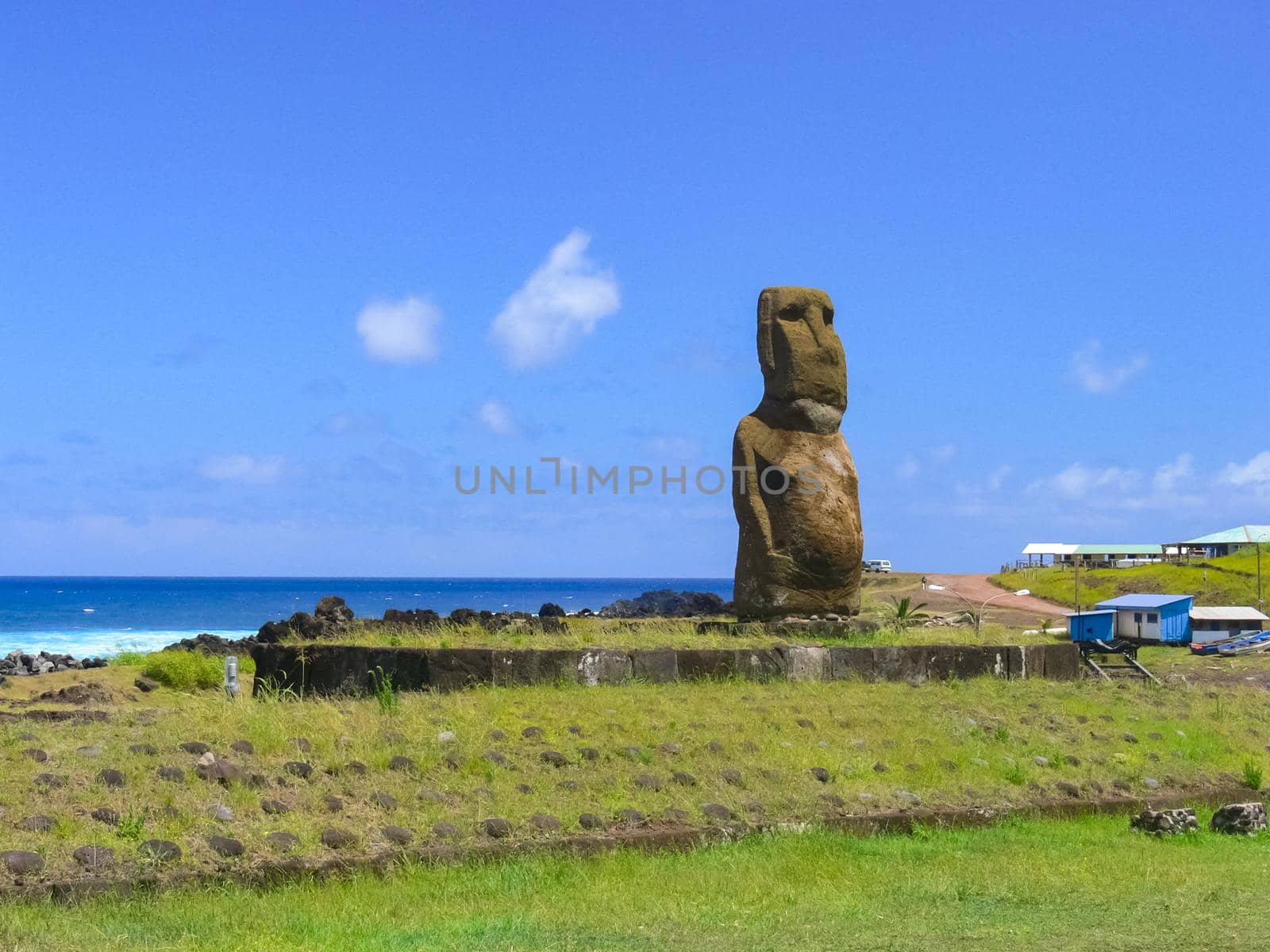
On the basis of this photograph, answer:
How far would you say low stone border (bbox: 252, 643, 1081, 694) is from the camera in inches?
503

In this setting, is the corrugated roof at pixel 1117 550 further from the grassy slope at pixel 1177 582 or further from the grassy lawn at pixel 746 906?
the grassy lawn at pixel 746 906

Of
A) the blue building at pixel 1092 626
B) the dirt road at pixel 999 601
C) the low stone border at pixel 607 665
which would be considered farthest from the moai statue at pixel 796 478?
the dirt road at pixel 999 601

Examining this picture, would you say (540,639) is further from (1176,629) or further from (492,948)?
(1176,629)

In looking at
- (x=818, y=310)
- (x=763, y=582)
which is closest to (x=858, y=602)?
(x=763, y=582)

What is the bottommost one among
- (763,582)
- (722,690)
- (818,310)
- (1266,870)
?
(1266,870)

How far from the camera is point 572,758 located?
9867mm

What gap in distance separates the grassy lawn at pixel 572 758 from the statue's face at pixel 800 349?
4584mm

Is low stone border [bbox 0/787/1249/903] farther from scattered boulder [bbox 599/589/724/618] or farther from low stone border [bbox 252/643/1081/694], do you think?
scattered boulder [bbox 599/589/724/618]

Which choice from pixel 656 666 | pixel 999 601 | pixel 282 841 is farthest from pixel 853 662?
pixel 999 601

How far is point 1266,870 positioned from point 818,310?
34.0ft

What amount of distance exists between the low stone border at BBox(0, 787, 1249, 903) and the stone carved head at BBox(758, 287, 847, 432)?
7.37 metres

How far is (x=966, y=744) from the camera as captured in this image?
38.5 feet

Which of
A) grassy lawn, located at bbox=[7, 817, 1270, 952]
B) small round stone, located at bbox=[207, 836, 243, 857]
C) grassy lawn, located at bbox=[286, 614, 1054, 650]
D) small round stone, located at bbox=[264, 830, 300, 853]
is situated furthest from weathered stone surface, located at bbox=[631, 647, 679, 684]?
small round stone, located at bbox=[207, 836, 243, 857]

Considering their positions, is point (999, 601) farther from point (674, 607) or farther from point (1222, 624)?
point (674, 607)
